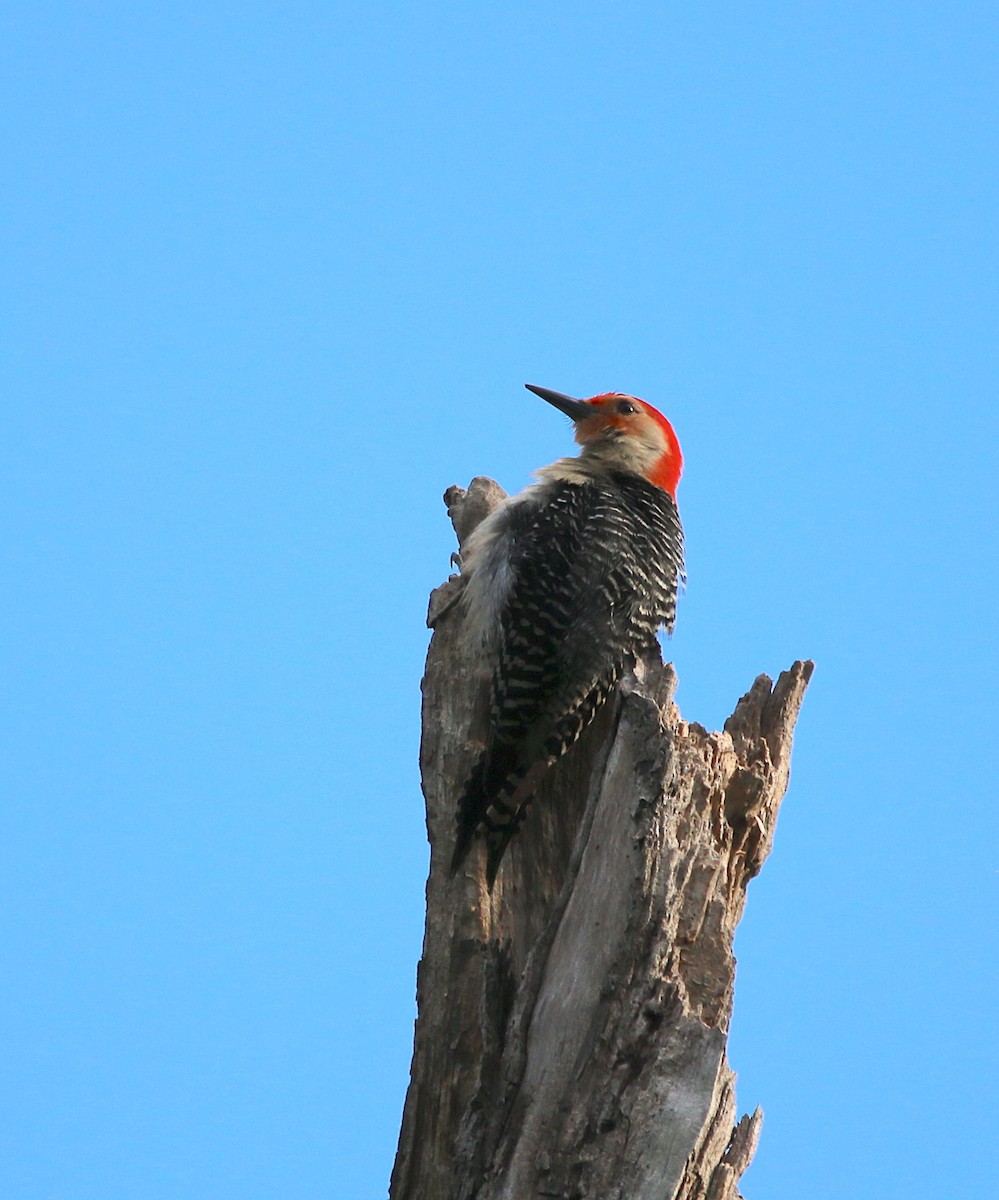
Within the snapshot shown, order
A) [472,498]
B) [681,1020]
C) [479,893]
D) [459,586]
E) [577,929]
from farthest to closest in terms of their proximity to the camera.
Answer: [472,498], [459,586], [479,893], [577,929], [681,1020]

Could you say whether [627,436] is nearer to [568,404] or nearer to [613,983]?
[568,404]

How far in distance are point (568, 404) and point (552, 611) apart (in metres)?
1.55

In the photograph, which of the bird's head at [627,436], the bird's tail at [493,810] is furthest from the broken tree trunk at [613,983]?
the bird's head at [627,436]

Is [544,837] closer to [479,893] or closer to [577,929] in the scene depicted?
[479,893]

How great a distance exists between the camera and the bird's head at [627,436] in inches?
223

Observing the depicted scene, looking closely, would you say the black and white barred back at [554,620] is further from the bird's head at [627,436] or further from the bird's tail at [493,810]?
the bird's head at [627,436]

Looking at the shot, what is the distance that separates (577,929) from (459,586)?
5.37 ft

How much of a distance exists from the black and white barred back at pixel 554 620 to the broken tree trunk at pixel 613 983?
18cm

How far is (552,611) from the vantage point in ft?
15.4

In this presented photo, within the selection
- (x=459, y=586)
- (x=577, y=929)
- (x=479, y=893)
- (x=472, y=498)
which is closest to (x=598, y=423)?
(x=472, y=498)

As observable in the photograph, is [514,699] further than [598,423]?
No

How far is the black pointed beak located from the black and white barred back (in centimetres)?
85

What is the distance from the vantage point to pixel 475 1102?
3863mm

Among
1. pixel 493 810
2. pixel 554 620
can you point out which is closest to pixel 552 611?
pixel 554 620
